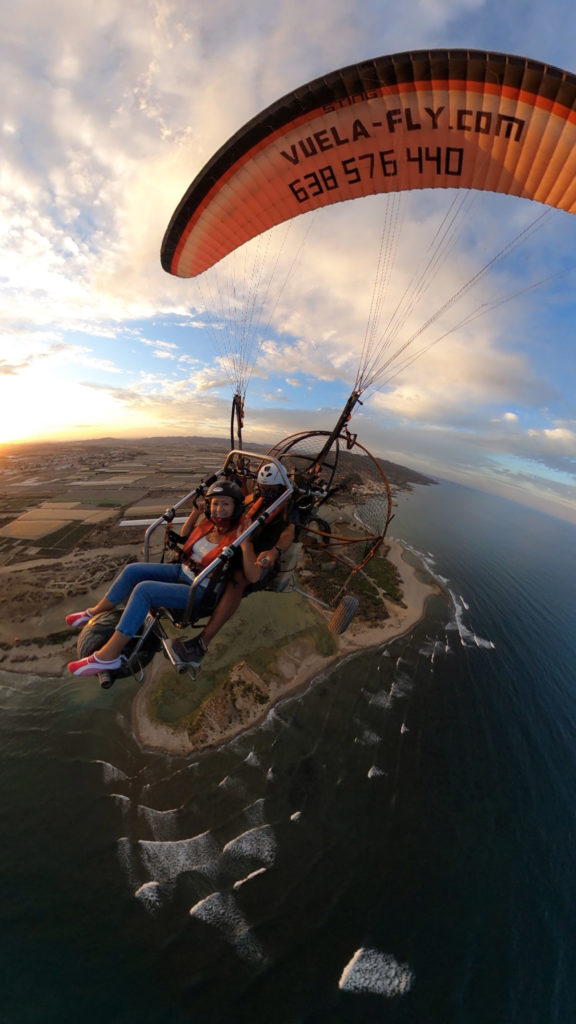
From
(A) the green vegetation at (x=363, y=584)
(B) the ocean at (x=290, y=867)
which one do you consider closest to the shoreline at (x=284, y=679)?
(B) the ocean at (x=290, y=867)

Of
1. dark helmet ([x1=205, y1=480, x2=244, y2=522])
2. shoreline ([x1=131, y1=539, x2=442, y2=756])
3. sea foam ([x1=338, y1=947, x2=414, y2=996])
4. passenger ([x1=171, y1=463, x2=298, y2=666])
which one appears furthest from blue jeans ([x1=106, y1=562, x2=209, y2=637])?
sea foam ([x1=338, y1=947, x2=414, y2=996])

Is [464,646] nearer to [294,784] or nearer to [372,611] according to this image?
[372,611]

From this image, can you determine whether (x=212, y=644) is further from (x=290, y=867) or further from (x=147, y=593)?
(x=147, y=593)

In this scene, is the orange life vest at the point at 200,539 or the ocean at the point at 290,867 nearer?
the orange life vest at the point at 200,539

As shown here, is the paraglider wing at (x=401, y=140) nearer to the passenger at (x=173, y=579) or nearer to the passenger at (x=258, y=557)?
the passenger at (x=258, y=557)

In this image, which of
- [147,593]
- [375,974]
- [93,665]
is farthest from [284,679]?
[147,593]
